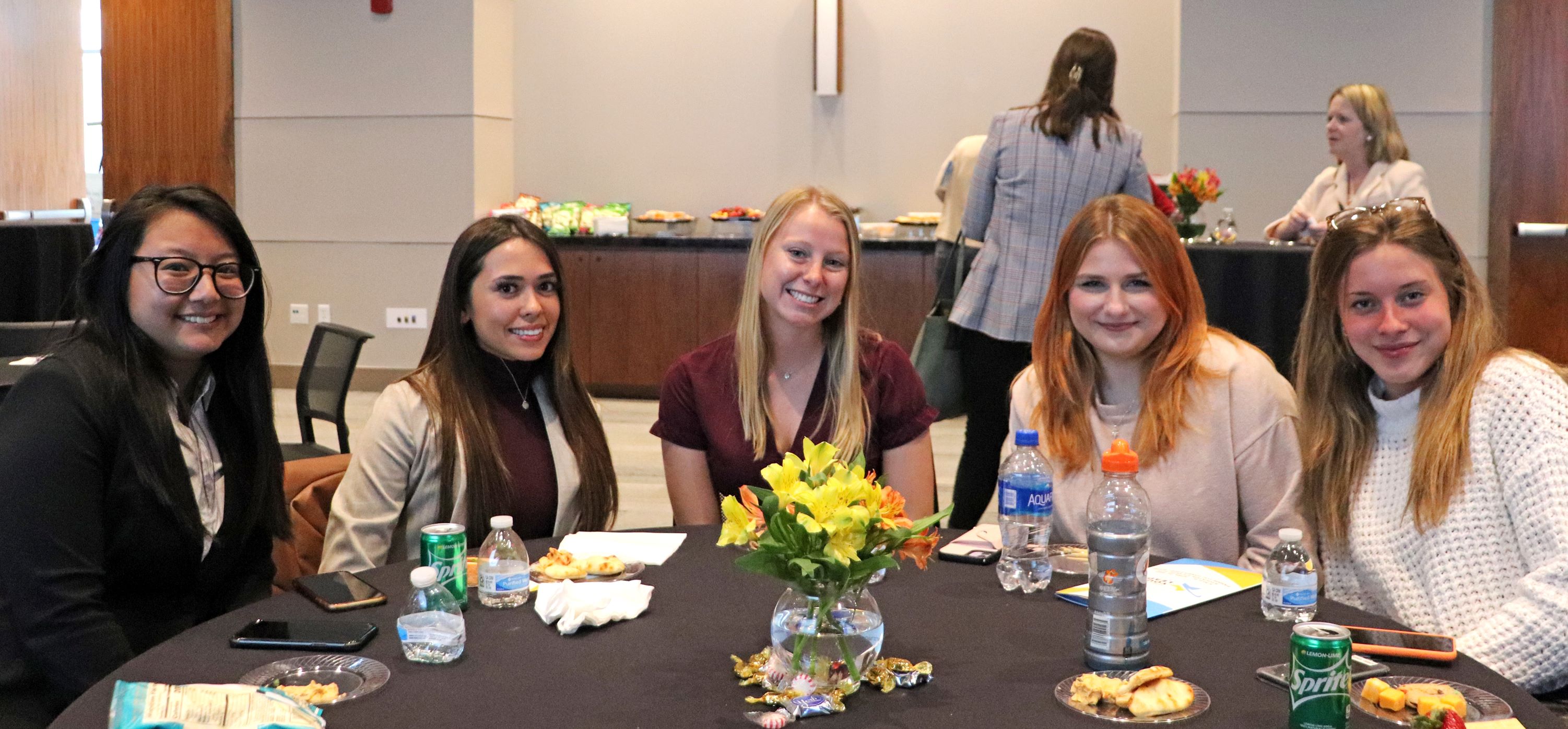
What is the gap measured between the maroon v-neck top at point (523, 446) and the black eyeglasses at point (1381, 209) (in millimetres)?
1506

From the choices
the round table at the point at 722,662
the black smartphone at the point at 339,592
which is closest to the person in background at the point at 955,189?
the round table at the point at 722,662

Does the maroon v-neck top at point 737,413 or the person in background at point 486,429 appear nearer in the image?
the person in background at point 486,429

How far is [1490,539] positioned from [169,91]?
26.1 feet

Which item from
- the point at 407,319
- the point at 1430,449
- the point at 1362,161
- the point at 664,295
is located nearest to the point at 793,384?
the point at 1430,449

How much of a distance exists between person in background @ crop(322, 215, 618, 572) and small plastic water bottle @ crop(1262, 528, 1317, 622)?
1311 mm

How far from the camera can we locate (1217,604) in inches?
75.5

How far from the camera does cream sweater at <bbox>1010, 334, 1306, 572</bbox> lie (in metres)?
2.37

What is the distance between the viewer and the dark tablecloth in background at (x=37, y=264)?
4492 millimetres

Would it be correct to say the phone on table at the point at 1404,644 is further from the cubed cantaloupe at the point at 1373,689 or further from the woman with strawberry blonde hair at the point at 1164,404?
the woman with strawberry blonde hair at the point at 1164,404

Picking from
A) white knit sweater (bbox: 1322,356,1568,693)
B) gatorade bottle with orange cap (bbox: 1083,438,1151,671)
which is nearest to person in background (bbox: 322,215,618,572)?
gatorade bottle with orange cap (bbox: 1083,438,1151,671)

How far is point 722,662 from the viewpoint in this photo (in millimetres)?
1669

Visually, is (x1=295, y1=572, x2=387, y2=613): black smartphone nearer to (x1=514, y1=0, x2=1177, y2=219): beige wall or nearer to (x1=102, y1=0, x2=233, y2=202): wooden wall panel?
(x1=514, y1=0, x2=1177, y2=219): beige wall

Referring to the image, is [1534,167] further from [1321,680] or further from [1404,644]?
[1321,680]

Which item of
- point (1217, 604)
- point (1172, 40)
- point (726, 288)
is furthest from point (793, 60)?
point (1217, 604)
